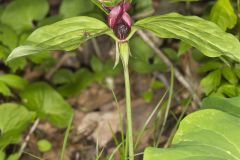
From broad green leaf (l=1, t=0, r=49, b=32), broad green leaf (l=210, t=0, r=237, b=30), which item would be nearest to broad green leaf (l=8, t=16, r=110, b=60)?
broad green leaf (l=210, t=0, r=237, b=30)

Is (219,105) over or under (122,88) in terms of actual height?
over

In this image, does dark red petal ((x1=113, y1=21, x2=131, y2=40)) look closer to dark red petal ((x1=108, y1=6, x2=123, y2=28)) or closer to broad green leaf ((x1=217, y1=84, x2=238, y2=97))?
dark red petal ((x1=108, y1=6, x2=123, y2=28))

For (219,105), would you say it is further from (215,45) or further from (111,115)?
(111,115)

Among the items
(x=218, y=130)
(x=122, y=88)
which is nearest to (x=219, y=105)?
(x=218, y=130)

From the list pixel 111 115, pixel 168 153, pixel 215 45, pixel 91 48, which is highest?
pixel 215 45

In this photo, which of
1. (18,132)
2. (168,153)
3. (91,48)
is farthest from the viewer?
(91,48)
